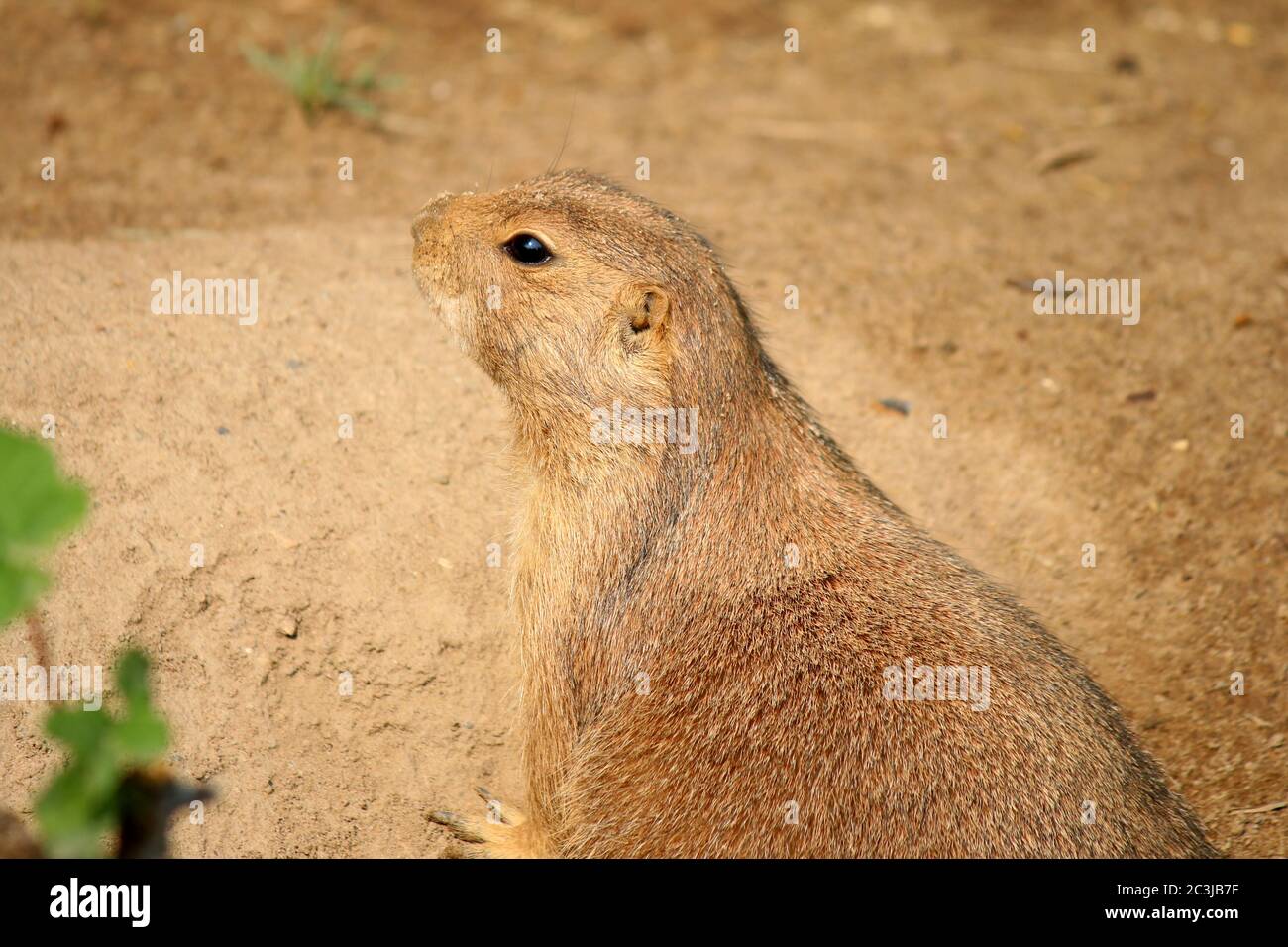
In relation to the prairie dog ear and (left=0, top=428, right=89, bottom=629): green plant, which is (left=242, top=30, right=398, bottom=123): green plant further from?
(left=0, top=428, right=89, bottom=629): green plant

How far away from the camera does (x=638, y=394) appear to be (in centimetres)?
371

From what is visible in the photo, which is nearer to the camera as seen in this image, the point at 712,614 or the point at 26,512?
the point at 26,512

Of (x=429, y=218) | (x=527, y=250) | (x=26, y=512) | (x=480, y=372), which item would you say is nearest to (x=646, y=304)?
(x=527, y=250)

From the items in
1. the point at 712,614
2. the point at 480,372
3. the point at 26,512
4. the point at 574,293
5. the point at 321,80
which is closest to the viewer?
the point at 26,512

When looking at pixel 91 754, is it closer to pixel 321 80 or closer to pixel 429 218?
pixel 429 218

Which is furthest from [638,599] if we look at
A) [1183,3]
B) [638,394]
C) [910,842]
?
[1183,3]

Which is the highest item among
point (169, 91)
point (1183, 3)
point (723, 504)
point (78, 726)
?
point (1183, 3)

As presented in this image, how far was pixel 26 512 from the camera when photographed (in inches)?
71.9

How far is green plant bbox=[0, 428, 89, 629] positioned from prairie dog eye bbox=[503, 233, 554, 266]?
2.21 m

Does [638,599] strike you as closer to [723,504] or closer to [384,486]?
[723,504]

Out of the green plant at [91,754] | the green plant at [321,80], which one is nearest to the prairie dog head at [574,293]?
the green plant at [91,754]

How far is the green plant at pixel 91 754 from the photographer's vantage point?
6.11 ft

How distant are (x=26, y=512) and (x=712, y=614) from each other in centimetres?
221

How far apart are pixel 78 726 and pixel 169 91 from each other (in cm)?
677
